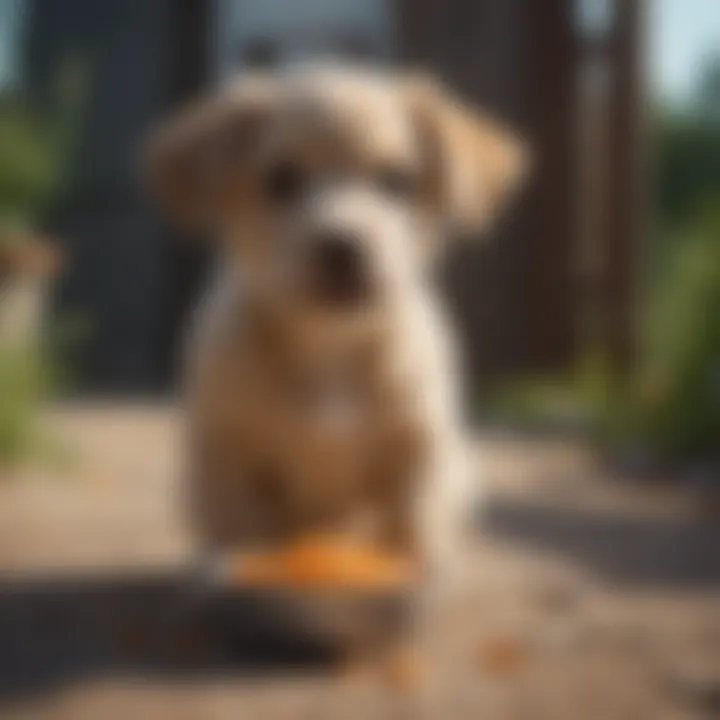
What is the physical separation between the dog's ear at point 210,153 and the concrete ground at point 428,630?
0.23 meters

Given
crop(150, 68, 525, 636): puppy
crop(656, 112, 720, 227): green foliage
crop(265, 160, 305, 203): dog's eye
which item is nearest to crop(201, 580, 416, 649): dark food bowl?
crop(150, 68, 525, 636): puppy

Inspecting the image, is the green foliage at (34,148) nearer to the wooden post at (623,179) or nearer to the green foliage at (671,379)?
the wooden post at (623,179)

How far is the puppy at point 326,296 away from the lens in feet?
3.39

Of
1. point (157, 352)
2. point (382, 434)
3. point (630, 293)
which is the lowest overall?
point (382, 434)

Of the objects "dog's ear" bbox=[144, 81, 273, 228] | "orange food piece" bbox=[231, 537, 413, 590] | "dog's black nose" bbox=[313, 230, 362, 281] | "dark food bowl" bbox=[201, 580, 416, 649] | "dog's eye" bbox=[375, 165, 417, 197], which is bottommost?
"dark food bowl" bbox=[201, 580, 416, 649]

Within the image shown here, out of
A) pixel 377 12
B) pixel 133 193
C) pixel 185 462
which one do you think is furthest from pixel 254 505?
pixel 377 12

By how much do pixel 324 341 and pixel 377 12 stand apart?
1.26 feet

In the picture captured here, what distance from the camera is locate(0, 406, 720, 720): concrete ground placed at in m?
0.90

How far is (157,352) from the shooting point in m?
1.20

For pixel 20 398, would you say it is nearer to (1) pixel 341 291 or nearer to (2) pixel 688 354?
(1) pixel 341 291

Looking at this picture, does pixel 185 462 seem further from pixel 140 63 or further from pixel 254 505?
pixel 140 63

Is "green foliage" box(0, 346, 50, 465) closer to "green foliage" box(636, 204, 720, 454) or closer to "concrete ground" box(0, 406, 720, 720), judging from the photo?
"concrete ground" box(0, 406, 720, 720)

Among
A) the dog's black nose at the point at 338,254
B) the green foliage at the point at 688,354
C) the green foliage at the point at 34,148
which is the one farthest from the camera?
the green foliage at the point at 688,354

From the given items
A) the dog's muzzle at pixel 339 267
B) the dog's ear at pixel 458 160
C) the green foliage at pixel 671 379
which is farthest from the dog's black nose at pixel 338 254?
the green foliage at pixel 671 379
